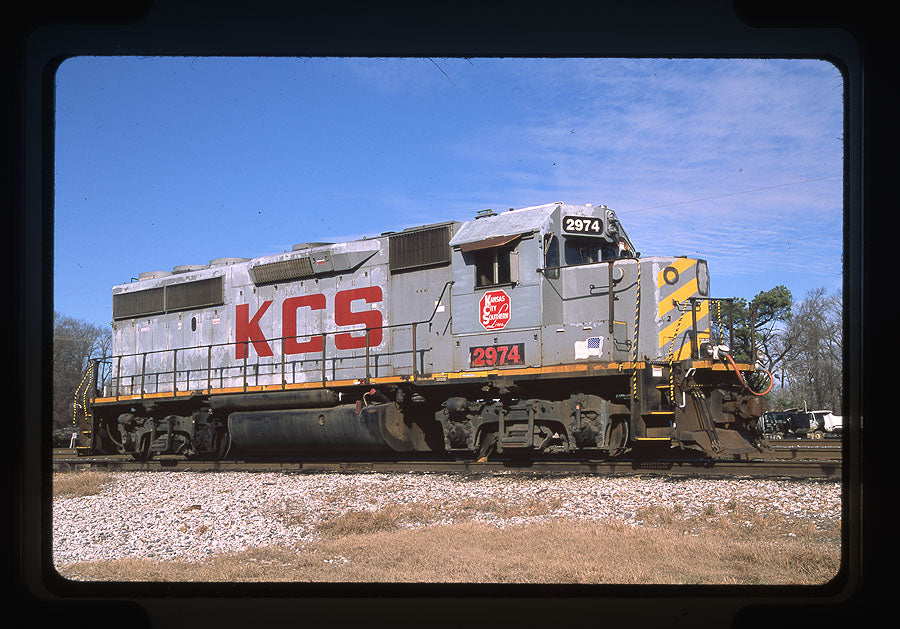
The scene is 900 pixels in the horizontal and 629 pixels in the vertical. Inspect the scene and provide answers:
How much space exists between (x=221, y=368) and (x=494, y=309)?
580 centimetres

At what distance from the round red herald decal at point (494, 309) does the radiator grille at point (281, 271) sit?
3560 mm

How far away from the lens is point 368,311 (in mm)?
12617

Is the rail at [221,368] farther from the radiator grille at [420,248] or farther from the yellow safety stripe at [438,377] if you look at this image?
the radiator grille at [420,248]

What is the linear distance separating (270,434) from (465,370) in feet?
12.9

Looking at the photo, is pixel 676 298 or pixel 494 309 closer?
pixel 676 298

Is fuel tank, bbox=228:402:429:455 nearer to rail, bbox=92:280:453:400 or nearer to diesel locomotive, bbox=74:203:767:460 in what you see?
diesel locomotive, bbox=74:203:767:460

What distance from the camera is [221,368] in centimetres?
1436

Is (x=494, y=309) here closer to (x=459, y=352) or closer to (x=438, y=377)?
(x=459, y=352)

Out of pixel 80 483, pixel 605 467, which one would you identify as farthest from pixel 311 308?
pixel 605 467

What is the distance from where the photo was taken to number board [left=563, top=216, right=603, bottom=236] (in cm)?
1112

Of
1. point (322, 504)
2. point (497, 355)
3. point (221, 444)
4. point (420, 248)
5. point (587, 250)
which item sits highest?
point (420, 248)

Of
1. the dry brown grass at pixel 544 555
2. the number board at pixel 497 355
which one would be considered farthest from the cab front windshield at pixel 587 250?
the dry brown grass at pixel 544 555

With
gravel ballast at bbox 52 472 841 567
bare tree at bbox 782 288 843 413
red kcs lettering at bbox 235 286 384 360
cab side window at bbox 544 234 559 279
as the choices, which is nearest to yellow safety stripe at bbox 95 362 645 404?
red kcs lettering at bbox 235 286 384 360
